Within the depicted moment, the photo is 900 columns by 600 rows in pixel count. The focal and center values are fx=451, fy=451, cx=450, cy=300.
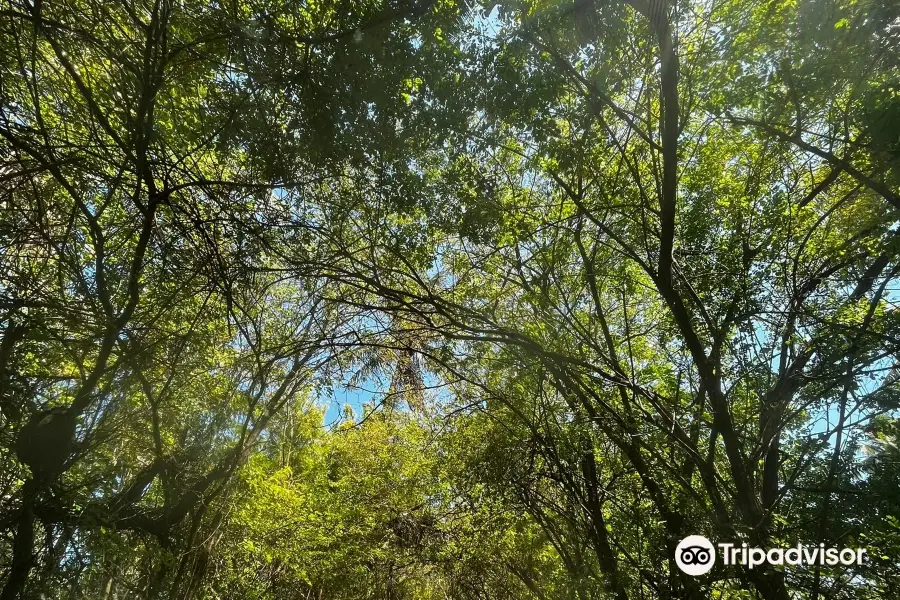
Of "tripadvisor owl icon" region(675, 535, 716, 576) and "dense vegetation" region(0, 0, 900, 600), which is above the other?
"dense vegetation" region(0, 0, 900, 600)

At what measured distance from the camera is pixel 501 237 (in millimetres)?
3566

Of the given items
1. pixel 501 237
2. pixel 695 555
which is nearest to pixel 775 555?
pixel 695 555

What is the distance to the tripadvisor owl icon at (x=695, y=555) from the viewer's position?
287 centimetres

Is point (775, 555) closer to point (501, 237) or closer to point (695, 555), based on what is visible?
point (695, 555)

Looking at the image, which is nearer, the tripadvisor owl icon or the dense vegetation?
the dense vegetation

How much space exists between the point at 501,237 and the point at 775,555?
8.56 ft

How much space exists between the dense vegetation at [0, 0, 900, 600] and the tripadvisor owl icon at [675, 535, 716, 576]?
54mm

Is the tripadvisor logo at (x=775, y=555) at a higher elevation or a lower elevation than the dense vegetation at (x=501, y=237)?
lower

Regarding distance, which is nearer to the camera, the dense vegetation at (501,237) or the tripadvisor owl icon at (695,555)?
the dense vegetation at (501,237)

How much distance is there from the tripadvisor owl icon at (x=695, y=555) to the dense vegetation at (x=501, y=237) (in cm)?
5

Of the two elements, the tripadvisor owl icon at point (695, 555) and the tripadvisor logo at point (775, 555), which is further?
the tripadvisor owl icon at point (695, 555)

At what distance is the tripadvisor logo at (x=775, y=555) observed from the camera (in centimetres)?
252

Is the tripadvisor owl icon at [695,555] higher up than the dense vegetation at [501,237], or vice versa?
the dense vegetation at [501,237]

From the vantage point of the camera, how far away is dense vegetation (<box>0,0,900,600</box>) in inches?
99.0
